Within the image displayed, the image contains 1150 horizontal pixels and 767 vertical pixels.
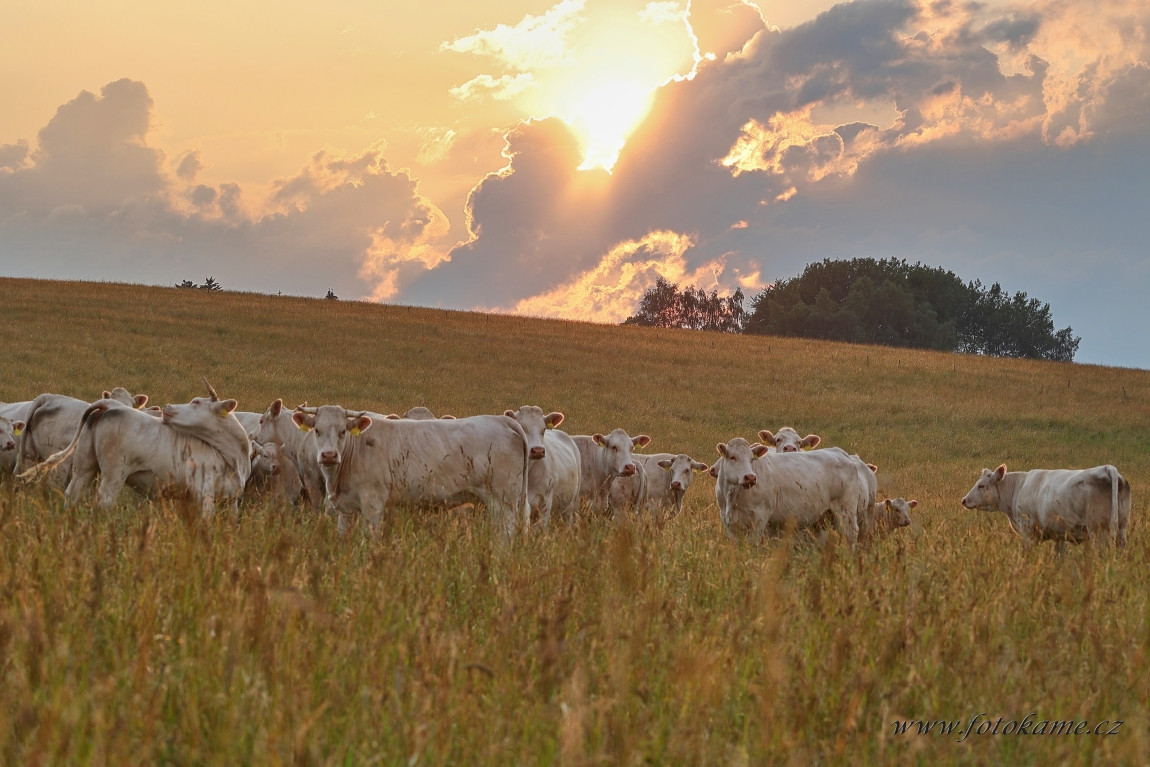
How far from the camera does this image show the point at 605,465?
1552 centimetres

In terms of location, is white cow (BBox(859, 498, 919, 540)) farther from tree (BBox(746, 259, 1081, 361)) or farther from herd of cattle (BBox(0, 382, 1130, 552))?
A: tree (BBox(746, 259, 1081, 361))

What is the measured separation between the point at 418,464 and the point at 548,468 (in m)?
2.14

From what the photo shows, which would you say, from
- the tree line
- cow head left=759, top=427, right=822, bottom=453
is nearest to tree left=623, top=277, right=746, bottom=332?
the tree line

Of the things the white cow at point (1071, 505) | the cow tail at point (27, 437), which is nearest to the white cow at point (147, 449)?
the cow tail at point (27, 437)

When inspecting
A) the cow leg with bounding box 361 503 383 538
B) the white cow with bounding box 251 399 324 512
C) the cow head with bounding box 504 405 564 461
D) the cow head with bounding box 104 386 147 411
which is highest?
the cow head with bounding box 504 405 564 461

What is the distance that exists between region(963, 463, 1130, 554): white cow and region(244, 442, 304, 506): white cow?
9374 mm

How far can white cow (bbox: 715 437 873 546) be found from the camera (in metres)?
12.8

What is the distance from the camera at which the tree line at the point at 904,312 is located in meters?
88.4

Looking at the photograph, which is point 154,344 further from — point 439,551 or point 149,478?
point 439,551

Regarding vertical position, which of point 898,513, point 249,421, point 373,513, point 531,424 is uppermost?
point 531,424

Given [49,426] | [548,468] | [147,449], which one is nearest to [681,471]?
[548,468]

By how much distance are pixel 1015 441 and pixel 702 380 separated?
13618mm

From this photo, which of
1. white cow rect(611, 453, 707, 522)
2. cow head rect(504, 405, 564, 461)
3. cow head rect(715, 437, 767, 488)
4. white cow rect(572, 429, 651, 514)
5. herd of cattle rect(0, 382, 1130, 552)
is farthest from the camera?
white cow rect(611, 453, 707, 522)

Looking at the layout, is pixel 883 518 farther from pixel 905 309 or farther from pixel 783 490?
pixel 905 309
